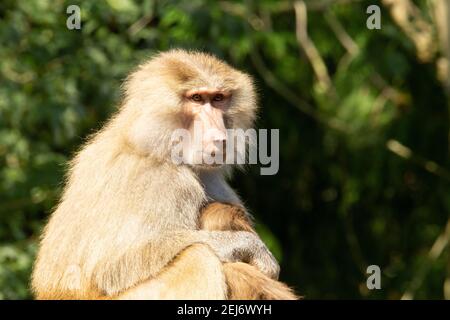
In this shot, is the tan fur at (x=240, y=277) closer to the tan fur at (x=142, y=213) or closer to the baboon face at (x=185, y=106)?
the tan fur at (x=142, y=213)

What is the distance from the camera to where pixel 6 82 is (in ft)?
28.7

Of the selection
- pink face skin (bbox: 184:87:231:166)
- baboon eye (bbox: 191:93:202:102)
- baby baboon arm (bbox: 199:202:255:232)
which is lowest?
baby baboon arm (bbox: 199:202:255:232)

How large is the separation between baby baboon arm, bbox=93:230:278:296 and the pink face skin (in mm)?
547

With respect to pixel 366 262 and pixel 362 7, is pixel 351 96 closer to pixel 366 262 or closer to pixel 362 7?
pixel 362 7

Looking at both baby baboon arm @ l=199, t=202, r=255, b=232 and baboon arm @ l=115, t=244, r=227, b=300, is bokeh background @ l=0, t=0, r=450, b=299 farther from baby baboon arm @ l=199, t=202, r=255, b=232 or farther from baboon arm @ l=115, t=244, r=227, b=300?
baboon arm @ l=115, t=244, r=227, b=300

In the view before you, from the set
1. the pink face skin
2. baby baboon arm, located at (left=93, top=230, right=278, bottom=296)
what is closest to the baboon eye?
the pink face skin

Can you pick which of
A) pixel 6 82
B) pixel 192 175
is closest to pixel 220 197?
pixel 192 175

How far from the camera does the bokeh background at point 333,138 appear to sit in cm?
945

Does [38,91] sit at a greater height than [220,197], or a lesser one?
greater

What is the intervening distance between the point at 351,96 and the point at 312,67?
608 mm

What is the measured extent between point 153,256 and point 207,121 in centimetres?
98

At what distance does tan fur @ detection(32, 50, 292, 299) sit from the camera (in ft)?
18.0
